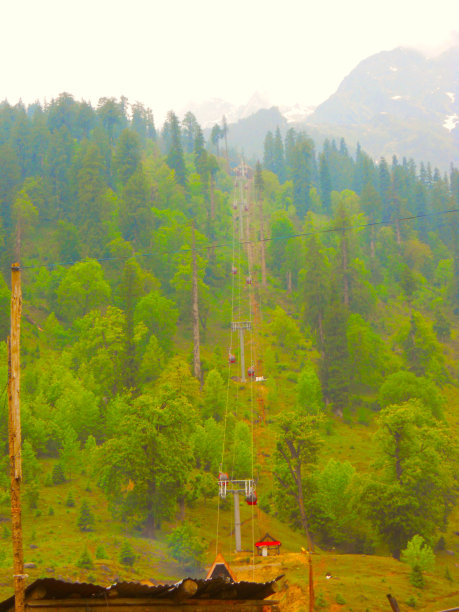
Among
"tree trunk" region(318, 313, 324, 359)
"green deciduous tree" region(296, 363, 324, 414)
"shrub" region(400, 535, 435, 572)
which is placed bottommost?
"shrub" region(400, 535, 435, 572)

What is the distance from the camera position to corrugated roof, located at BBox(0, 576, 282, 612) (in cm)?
1035

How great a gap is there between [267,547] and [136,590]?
32.3m

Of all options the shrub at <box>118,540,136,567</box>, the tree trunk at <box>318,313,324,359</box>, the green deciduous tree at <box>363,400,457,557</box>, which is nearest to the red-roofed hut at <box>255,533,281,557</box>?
the green deciduous tree at <box>363,400,457,557</box>

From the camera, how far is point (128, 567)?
35.3m

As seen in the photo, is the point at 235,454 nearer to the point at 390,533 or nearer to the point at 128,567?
the point at 390,533

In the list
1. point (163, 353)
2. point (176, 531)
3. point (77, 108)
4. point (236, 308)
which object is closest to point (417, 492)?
point (176, 531)

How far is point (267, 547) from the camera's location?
4081 centimetres

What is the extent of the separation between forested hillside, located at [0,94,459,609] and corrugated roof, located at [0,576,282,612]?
2672 cm

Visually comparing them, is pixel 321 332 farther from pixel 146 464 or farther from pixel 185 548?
pixel 185 548

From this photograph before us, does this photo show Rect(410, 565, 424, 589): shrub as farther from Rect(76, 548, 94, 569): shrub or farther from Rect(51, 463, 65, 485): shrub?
Rect(51, 463, 65, 485): shrub

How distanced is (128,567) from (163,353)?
113 feet

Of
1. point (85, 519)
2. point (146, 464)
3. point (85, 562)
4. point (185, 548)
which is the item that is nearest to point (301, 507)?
point (185, 548)

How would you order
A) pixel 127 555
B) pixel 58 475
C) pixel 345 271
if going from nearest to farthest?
1. pixel 127 555
2. pixel 58 475
3. pixel 345 271

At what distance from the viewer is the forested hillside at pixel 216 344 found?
1788 inches
